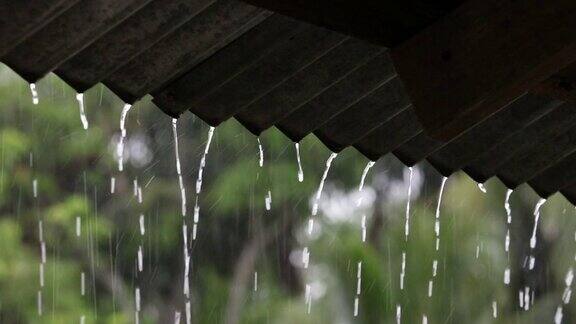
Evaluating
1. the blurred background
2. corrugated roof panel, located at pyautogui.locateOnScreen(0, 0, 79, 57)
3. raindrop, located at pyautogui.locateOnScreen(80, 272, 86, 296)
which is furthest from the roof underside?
raindrop, located at pyautogui.locateOnScreen(80, 272, 86, 296)

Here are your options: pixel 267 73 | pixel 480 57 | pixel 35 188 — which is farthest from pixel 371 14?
pixel 35 188

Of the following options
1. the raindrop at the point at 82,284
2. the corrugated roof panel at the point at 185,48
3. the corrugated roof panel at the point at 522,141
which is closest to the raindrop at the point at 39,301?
the raindrop at the point at 82,284

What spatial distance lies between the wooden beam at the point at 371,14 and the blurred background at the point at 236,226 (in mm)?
18108

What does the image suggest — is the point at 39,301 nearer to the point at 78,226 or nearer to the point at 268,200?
the point at 78,226

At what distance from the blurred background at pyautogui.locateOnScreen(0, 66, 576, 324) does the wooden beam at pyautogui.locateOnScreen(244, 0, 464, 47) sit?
18108mm

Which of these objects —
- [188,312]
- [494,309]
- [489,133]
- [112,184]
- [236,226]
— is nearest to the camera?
[489,133]

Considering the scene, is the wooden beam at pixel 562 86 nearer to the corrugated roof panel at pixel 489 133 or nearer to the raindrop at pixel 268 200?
the corrugated roof panel at pixel 489 133

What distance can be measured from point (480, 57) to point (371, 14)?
29 centimetres

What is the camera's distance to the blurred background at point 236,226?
2238cm

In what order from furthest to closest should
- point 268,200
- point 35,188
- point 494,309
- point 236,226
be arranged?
point 236,226 → point 268,200 → point 35,188 → point 494,309

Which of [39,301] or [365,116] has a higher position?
[39,301]

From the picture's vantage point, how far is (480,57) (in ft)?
11.5

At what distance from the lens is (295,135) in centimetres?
417

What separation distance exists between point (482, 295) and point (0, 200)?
7.73 meters
